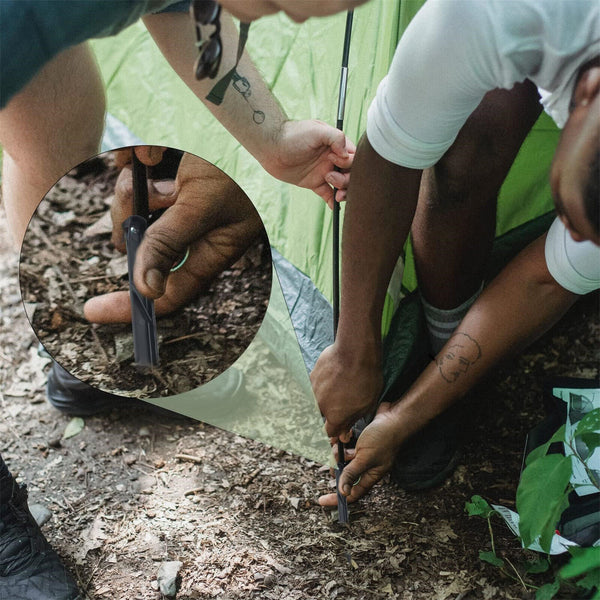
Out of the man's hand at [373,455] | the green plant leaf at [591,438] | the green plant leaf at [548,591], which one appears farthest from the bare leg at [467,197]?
the green plant leaf at [548,591]

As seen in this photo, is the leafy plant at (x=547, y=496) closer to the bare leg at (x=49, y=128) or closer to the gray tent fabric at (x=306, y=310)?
the gray tent fabric at (x=306, y=310)

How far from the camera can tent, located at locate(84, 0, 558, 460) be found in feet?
3.73

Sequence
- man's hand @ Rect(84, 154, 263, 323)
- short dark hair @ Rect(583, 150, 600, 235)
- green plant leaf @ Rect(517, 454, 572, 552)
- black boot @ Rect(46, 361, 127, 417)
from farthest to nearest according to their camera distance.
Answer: black boot @ Rect(46, 361, 127, 417) → man's hand @ Rect(84, 154, 263, 323) → green plant leaf @ Rect(517, 454, 572, 552) → short dark hair @ Rect(583, 150, 600, 235)

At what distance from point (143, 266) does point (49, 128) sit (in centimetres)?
25

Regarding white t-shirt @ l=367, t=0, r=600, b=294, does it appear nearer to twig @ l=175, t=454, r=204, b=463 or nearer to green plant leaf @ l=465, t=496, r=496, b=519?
green plant leaf @ l=465, t=496, r=496, b=519

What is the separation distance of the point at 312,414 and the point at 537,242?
1.54 ft

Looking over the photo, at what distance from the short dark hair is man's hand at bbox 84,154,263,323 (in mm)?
500

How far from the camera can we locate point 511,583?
3.44ft

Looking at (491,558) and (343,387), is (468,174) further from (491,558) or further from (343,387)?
(491,558)

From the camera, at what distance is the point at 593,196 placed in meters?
0.65

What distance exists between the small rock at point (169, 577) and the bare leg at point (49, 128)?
1.93 ft

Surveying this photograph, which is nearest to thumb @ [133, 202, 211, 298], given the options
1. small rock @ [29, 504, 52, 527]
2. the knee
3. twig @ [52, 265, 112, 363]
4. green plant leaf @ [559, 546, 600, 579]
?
twig @ [52, 265, 112, 363]

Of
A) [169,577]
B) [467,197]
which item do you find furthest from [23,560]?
[467,197]

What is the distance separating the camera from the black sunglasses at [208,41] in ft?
2.37
